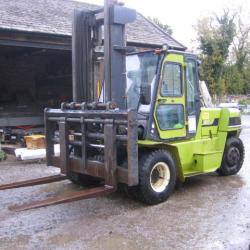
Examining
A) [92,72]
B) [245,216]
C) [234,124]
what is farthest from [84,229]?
[234,124]

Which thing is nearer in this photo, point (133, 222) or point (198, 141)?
point (133, 222)

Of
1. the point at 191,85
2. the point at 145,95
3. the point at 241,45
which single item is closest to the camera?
the point at 145,95

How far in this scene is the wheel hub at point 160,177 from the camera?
6.26 metres

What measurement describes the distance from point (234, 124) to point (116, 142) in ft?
10.6

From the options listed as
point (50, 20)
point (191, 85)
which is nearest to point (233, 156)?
point (191, 85)

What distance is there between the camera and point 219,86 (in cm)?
2647

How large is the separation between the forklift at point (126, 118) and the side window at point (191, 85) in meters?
0.02

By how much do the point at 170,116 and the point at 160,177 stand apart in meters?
0.97

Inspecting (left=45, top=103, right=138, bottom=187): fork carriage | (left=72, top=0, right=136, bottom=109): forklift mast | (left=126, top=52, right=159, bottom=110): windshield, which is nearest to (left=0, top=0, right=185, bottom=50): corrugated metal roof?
(left=72, top=0, right=136, bottom=109): forklift mast

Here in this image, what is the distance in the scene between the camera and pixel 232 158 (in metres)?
8.09

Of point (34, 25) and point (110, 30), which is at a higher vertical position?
point (34, 25)

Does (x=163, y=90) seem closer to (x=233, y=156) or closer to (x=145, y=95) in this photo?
(x=145, y=95)

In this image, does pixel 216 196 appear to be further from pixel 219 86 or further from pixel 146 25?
pixel 219 86

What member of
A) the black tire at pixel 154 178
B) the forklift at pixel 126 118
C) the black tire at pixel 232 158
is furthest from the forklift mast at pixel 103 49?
the black tire at pixel 232 158
